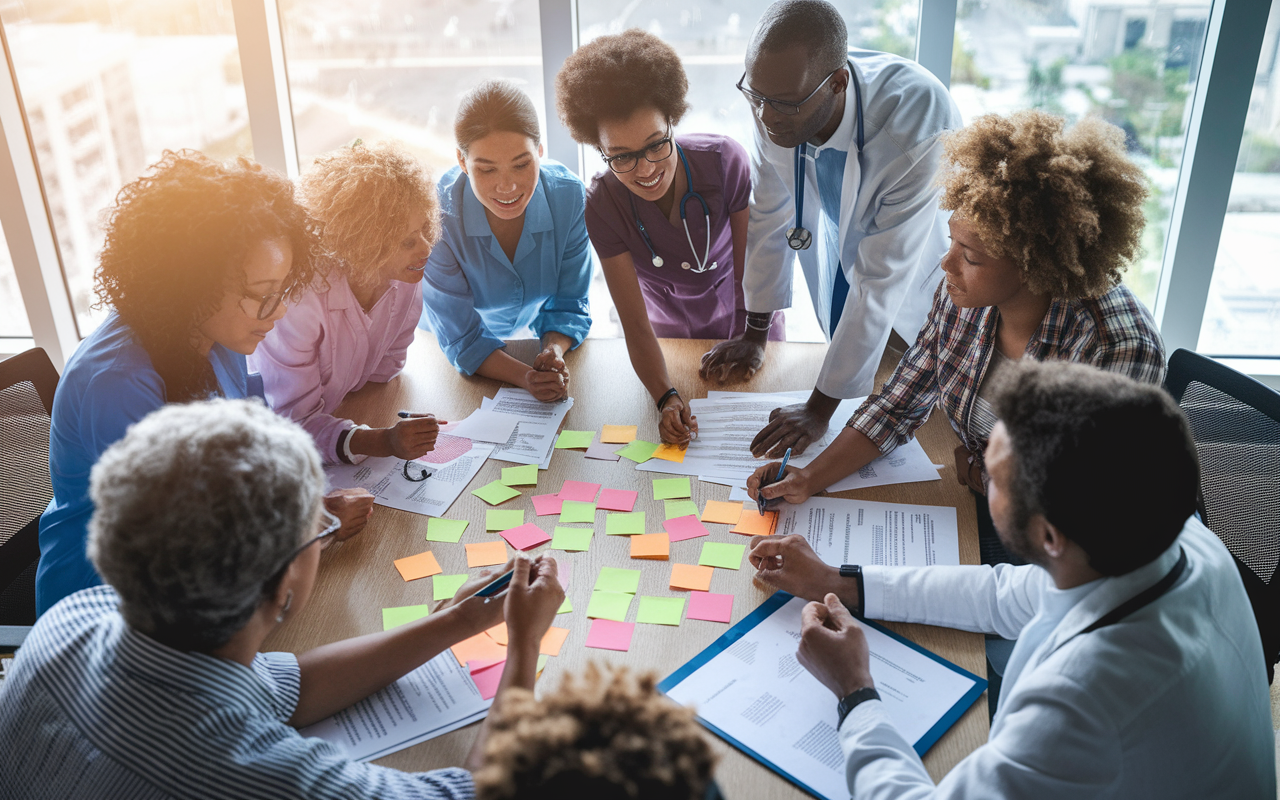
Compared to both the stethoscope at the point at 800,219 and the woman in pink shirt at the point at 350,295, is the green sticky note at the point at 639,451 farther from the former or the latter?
the stethoscope at the point at 800,219

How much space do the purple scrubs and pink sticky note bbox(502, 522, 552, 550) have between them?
0.86 metres

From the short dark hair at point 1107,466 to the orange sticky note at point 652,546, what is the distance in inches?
25.7

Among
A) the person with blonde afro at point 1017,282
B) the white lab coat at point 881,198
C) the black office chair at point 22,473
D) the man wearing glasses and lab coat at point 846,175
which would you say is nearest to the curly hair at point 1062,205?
the person with blonde afro at point 1017,282

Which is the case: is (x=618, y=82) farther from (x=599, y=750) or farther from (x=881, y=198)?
(x=599, y=750)

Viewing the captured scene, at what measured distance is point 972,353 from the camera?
64.3 inches

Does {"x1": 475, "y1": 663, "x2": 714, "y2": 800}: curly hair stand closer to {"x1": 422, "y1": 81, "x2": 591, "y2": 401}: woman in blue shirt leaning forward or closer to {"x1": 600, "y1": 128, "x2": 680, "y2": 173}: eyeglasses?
{"x1": 422, "y1": 81, "x2": 591, "y2": 401}: woman in blue shirt leaning forward

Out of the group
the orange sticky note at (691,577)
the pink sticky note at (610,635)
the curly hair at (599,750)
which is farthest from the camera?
the orange sticky note at (691,577)

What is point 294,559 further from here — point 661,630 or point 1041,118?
point 1041,118

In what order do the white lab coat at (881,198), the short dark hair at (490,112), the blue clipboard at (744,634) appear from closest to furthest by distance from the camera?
the blue clipboard at (744,634) → the white lab coat at (881,198) → the short dark hair at (490,112)

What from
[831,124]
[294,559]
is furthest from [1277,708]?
[294,559]

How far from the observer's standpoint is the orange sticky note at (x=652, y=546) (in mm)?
1449

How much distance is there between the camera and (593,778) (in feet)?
2.12

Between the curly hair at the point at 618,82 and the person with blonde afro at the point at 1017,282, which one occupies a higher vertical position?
the curly hair at the point at 618,82

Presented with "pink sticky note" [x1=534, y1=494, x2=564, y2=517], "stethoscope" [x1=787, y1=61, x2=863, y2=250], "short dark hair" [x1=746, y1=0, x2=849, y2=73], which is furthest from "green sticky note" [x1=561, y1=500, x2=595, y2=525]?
"short dark hair" [x1=746, y1=0, x2=849, y2=73]
